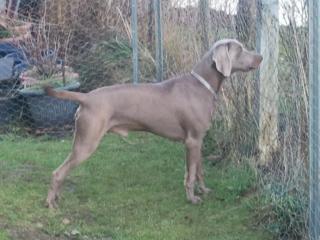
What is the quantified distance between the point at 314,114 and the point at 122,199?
216 cm

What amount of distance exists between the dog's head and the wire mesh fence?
0.22 metres

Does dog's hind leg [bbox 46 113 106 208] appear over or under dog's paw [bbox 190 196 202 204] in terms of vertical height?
over

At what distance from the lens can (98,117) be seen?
5.21 meters

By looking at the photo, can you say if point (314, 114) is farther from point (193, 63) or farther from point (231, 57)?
point (193, 63)

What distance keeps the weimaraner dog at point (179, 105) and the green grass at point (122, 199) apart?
24 cm

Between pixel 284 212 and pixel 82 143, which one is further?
pixel 82 143

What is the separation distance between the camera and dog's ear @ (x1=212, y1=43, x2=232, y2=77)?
5.46m

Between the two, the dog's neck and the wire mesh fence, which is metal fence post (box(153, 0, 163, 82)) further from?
the dog's neck

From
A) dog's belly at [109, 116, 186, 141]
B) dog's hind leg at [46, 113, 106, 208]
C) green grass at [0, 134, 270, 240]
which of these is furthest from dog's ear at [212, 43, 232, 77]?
dog's hind leg at [46, 113, 106, 208]

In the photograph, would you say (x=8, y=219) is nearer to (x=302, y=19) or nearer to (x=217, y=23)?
(x=302, y=19)

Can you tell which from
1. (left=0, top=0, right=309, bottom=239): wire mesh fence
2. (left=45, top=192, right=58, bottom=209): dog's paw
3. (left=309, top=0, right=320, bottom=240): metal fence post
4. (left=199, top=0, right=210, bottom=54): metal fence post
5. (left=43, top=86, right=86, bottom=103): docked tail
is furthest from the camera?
(left=199, top=0, right=210, bottom=54): metal fence post

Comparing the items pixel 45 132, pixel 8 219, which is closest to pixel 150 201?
pixel 8 219

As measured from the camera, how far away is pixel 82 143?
522 cm

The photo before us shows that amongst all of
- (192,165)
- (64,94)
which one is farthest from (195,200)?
(64,94)
